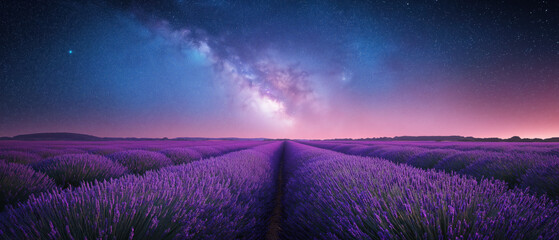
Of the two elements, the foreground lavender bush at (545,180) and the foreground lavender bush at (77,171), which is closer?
the foreground lavender bush at (545,180)

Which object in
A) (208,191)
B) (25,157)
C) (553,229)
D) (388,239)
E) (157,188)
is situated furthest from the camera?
(25,157)

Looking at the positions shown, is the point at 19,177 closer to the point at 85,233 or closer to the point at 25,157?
the point at 85,233

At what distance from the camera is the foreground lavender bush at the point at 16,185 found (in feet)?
7.32

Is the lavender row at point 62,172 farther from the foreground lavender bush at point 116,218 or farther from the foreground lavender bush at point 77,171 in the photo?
the foreground lavender bush at point 116,218

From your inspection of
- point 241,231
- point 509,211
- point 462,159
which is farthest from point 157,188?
point 462,159

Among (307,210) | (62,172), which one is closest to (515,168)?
(307,210)

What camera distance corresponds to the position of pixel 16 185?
2.32 metres

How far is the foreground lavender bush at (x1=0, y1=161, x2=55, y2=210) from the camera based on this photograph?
7.32 ft

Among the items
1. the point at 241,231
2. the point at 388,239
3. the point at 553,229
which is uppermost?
the point at 553,229

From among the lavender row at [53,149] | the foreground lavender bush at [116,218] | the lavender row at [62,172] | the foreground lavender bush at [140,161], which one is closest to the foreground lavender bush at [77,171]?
the lavender row at [62,172]

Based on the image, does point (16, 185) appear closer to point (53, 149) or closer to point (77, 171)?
point (77, 171)

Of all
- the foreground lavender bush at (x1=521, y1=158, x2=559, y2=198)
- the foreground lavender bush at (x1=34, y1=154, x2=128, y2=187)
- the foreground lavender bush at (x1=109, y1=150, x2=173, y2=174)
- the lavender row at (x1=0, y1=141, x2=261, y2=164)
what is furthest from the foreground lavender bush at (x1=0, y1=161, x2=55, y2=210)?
the foreground lavender bush at (x1=521, y1=158, x2=559, y2=198)

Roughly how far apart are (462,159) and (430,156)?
1.22 m

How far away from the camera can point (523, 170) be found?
3148 millimetres
